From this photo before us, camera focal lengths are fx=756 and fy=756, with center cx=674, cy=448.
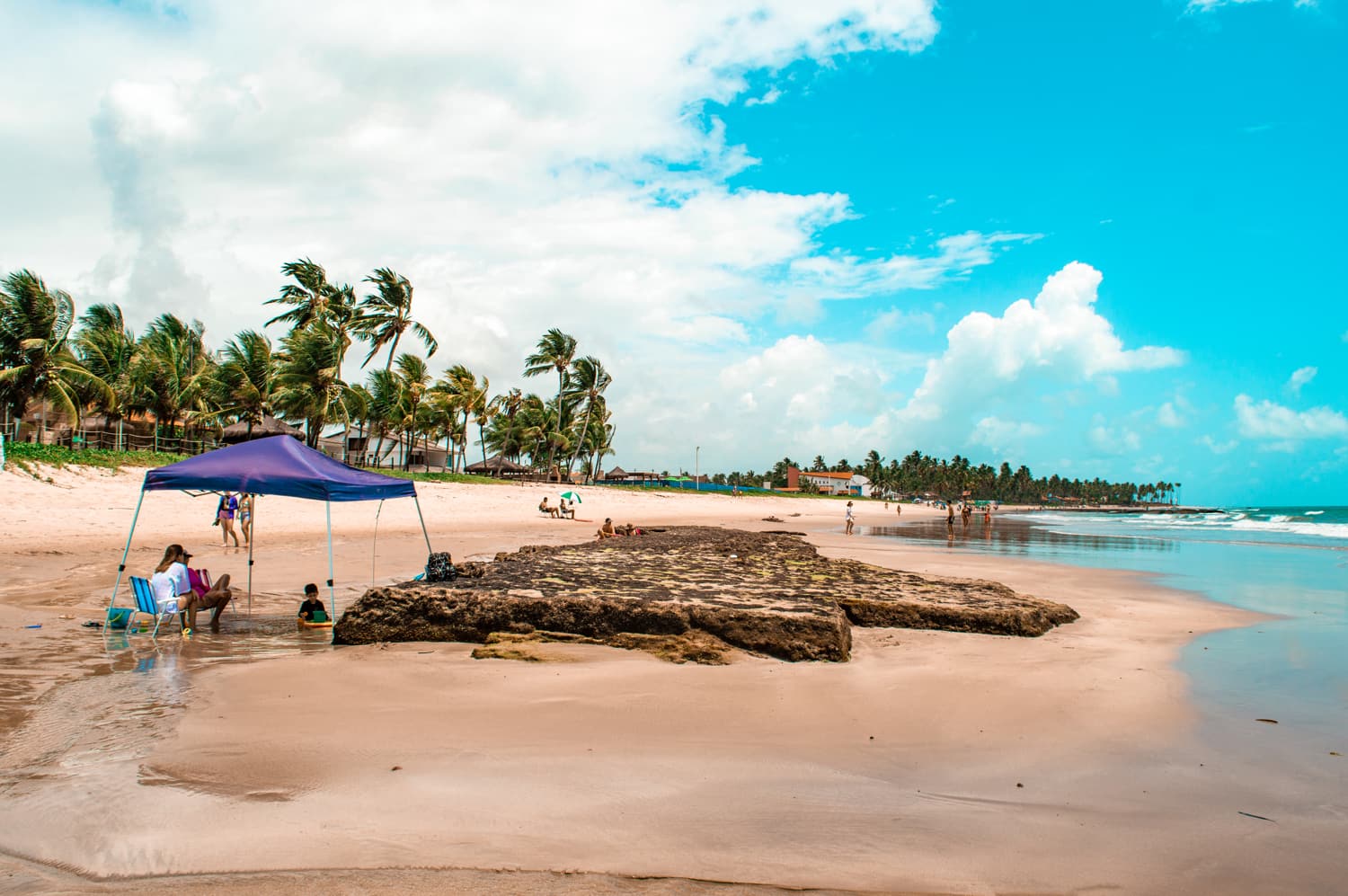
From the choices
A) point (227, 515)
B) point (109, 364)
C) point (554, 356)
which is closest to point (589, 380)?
point (554, 356)

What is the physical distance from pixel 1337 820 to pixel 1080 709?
72.4 inches

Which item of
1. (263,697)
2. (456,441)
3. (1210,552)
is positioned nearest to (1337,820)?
(263,697)

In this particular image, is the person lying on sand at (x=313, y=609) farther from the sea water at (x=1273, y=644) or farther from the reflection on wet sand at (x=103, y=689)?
the sea water at (x=1273, y=644)

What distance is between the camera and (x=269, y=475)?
8.87 metres

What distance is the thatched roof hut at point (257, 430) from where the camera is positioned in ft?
148

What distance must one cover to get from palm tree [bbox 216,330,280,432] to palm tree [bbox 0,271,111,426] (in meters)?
11.4

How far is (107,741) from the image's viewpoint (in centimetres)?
449

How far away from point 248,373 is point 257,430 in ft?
14.2

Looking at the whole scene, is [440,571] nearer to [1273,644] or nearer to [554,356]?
[1273,644]

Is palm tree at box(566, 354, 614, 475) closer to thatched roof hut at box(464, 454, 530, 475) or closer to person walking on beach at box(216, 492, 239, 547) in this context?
thatched roof hut at box(464, 454, 530, 475)

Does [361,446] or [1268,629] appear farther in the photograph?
[361,446]

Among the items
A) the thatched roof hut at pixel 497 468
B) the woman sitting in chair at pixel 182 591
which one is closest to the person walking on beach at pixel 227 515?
the woman sitting in chair at pixel 182 591

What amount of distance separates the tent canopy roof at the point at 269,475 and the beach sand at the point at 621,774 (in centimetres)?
176

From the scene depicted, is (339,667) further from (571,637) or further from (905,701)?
(905,701)
